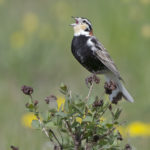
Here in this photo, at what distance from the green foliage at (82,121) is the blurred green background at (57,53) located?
8.87ft

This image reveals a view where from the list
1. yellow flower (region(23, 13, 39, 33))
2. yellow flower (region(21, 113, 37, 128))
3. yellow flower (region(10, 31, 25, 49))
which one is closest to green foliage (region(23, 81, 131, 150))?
yellow flower (region(21, 113, 37, 128))

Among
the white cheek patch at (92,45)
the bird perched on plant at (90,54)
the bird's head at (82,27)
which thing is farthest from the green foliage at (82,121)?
the bird's head at (82,27)

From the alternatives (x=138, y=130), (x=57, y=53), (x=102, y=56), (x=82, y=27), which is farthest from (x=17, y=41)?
(x=102, y=56)

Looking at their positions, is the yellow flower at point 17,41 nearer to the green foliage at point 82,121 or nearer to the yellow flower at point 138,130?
the yellow flower at point 138,130

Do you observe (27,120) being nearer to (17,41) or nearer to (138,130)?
(138,130)

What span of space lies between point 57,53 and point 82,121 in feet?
20.4

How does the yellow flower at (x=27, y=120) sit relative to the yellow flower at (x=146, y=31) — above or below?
below

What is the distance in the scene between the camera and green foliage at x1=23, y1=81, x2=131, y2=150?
2574 millimetres

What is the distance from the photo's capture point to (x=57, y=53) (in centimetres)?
880

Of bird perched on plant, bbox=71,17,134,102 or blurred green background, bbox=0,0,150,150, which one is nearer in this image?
bird perched on plant, bbox=71,17,134,102

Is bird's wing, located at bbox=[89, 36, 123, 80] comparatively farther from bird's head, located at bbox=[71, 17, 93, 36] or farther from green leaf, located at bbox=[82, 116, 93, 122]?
green leaf, located at bbox=[82, 116, 93, 122]

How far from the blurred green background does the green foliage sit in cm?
270

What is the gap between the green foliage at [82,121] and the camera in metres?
2.57

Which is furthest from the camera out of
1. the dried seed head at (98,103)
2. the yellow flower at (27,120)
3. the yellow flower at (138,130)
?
the yellow flower at (27,120)
